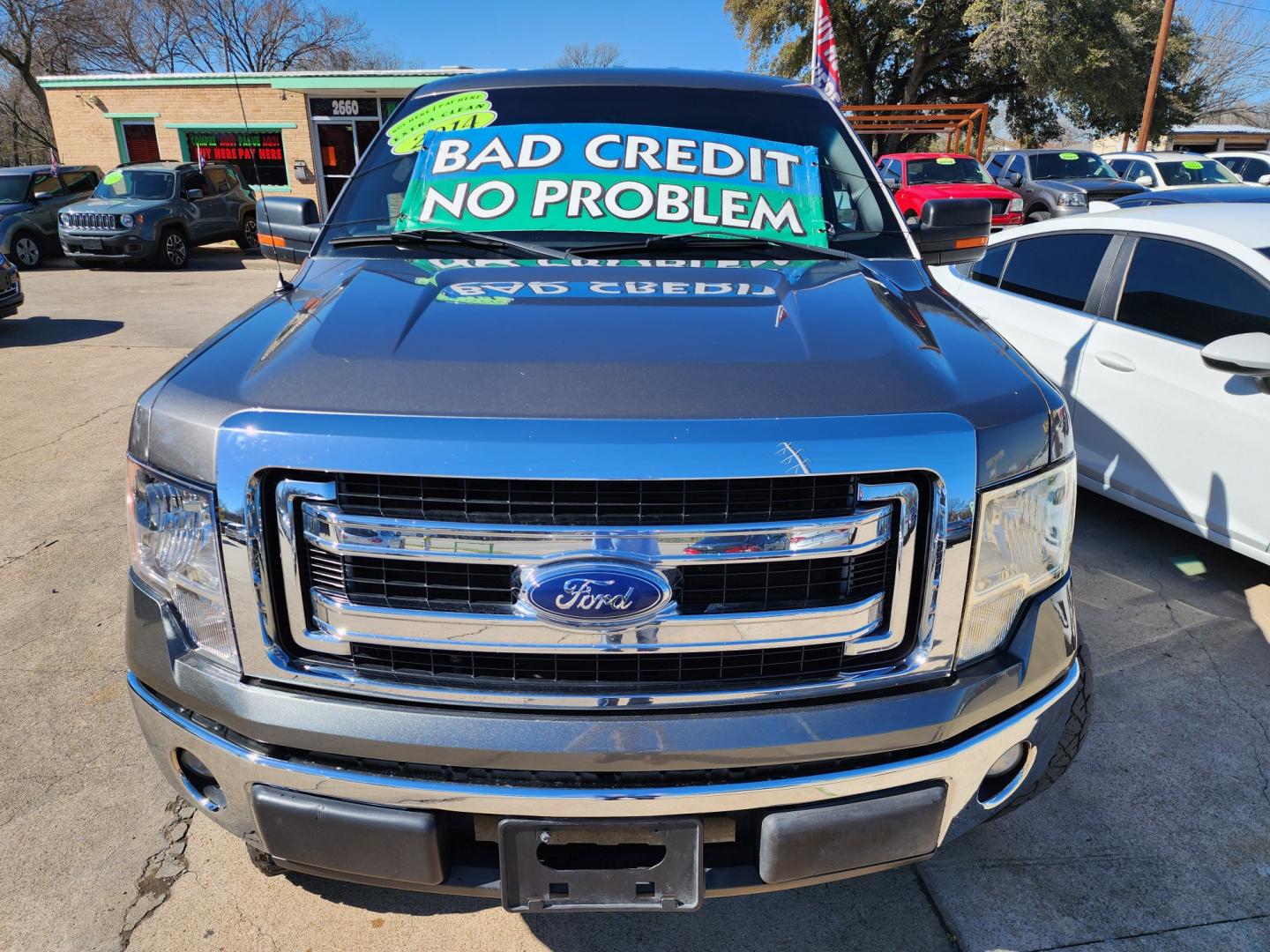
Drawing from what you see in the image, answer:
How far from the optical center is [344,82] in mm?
21859

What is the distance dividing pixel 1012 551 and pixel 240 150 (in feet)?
88.5

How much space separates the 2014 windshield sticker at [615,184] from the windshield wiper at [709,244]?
3 centimetres

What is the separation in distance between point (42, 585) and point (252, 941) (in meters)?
2.57

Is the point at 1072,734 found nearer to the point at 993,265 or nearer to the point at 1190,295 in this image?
the point at 1190,295

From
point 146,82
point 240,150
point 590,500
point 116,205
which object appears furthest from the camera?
point 240,150

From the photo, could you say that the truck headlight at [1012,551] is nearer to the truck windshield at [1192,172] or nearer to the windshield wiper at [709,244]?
the windshield wiper at [709,244]

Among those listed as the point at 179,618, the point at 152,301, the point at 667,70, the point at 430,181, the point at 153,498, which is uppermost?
the point at 667,70

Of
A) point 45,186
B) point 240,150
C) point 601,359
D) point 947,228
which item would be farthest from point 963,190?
point 240,150

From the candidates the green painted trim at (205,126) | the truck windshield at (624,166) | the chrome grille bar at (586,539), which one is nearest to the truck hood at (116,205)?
the green painted trim at (205,126)

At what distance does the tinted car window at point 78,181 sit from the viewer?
1680 centimetres

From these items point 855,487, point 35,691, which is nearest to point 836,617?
point 855,487

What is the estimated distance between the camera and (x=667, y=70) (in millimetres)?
3201

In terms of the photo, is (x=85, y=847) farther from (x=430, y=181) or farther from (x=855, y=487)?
(x=855, y=487)

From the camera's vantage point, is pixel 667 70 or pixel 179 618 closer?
pixel 179 618
